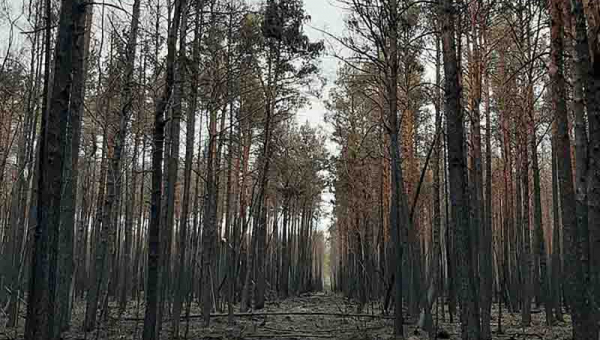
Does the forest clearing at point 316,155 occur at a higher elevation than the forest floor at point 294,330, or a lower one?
higher

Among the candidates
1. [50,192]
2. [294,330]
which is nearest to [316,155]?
[294,330]

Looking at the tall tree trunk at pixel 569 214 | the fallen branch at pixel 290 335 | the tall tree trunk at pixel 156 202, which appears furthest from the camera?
the fallen branch at pixel 290 335

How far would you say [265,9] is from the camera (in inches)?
516

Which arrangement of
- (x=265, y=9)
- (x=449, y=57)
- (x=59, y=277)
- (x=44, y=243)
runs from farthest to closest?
(x=265, y=9)
(x=59, y=277)
(x=449, y=57)
(x=44, y=243)

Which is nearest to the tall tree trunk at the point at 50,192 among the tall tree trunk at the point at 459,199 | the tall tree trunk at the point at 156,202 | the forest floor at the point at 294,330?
the tall tree trunk at the point at 156,202

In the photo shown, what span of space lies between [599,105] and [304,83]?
11219 mm

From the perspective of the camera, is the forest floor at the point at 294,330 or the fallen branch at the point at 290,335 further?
the fallen branch at the point at 290,335

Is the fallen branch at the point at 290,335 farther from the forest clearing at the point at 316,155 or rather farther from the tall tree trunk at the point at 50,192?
the tall tree trunk at the point at 50,192

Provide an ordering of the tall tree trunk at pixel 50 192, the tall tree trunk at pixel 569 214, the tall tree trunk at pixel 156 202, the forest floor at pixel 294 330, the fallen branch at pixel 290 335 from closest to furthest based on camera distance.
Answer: the tall tree trunk at pixel 50 192
the tall tree trunk at pixel 569 214
the tall tree trunk at pixel 156 202
the forest floor at pixel 294 330
the fallen branch at pixel 290 335

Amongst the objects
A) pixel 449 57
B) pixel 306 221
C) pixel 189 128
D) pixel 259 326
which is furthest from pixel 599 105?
pixel 306 221

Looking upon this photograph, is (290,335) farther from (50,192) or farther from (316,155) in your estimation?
(316,155)

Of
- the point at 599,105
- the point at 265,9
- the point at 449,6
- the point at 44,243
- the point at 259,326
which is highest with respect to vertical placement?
the point at 265,9

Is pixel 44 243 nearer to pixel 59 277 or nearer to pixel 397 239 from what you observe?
pixel 59 277

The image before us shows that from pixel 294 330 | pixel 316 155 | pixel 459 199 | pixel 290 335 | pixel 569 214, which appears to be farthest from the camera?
pixel 316 155
